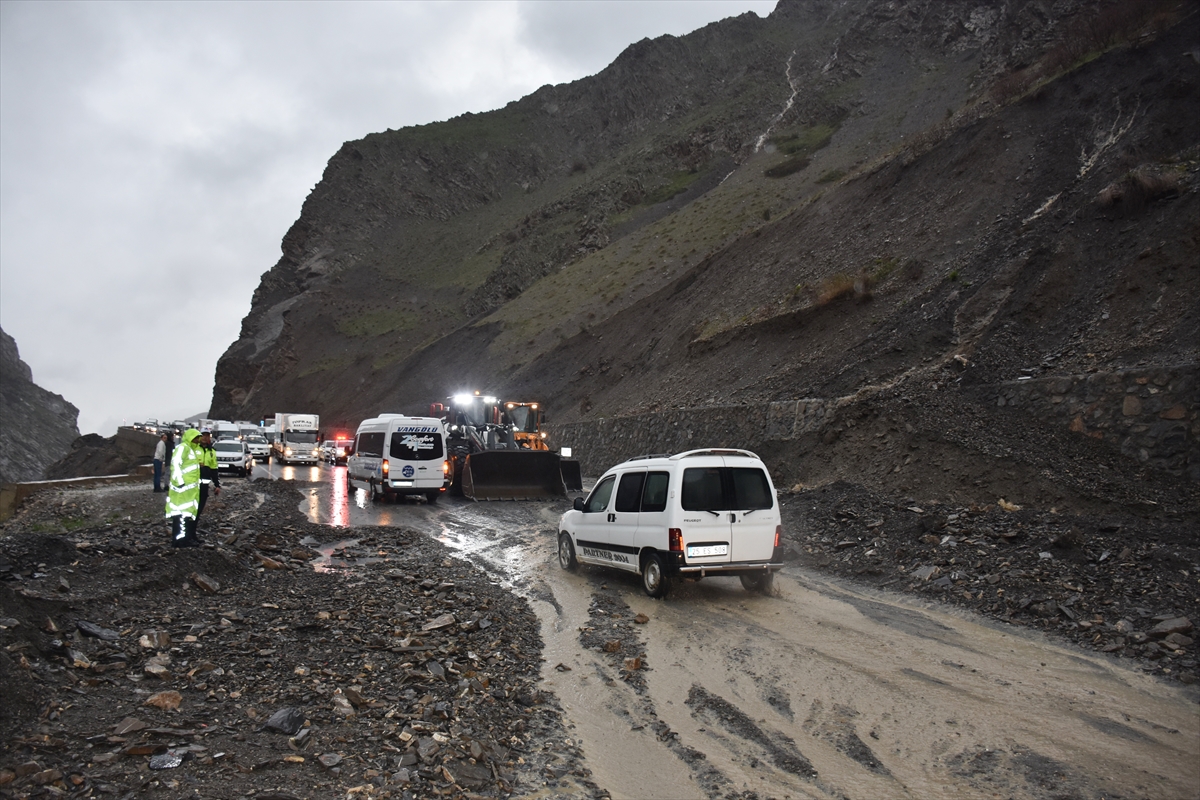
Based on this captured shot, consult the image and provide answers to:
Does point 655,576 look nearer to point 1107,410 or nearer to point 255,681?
point 255,681

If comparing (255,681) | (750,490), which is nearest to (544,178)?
(750,490)

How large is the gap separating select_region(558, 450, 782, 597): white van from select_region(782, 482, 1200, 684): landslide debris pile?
2.25 metres

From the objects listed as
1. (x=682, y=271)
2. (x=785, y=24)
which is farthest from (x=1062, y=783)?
(x=785, y=24)

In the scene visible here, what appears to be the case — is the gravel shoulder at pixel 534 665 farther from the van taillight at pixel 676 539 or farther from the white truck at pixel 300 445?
the white truck at pixel 300 445

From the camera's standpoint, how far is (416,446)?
22047 mm

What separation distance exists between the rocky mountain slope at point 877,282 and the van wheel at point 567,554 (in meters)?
6.53

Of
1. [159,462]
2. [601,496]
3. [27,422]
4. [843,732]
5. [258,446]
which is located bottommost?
[843,732]

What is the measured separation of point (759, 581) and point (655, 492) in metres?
1.85

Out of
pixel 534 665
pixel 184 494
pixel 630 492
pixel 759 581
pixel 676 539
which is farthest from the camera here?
pixel 184 494

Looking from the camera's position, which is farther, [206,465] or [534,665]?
[206,465]

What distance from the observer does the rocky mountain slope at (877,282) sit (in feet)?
47.4

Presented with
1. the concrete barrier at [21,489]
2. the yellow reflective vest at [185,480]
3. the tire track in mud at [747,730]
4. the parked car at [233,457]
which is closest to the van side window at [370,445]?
the concrete barrier at [21,489]

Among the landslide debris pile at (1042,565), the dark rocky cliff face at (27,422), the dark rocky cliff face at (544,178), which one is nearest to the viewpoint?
the landslide debris pile at (1042,565)

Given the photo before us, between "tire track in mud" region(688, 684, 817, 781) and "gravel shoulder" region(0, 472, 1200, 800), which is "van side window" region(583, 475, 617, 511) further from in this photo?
"tire track in mud" region(688, 684, 817, 781)
